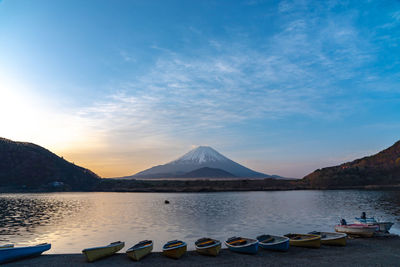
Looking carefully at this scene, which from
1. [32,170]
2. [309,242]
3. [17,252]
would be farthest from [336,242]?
[32,170]

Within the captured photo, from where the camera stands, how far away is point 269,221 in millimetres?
39000

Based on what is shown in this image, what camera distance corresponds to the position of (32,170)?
150m

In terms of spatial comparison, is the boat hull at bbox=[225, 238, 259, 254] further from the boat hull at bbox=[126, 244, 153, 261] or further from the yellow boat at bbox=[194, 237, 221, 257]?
the boat hull at bbox=[126, 244, 153, 261]

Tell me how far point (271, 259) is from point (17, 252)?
696 inches

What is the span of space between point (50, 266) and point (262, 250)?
49.1ft

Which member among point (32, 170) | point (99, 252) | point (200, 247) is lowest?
point (99, 252)

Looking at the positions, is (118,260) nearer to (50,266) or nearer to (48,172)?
(50,266)

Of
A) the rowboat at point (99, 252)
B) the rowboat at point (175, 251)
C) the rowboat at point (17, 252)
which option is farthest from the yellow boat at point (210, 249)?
the rowboat at point (17, 252)

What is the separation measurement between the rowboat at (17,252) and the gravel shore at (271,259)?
0.41 m

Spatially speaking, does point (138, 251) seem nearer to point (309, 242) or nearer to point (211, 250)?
point (211, 250)

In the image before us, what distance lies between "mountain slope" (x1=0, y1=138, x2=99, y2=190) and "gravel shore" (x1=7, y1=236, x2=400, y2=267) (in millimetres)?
144108

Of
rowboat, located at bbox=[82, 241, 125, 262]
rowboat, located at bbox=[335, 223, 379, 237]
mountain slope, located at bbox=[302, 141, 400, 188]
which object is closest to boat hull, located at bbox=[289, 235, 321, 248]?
rowboat, located at bbox=[335, 223, 379, 237]

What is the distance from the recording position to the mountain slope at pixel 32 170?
141000mm

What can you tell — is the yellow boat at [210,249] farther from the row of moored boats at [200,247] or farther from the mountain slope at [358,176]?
the mountain slope at [358,176]
